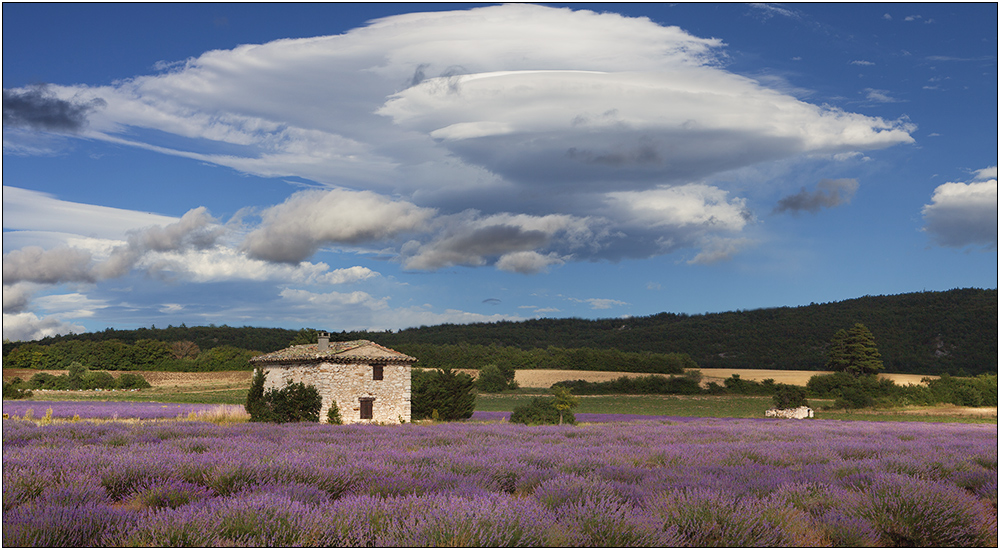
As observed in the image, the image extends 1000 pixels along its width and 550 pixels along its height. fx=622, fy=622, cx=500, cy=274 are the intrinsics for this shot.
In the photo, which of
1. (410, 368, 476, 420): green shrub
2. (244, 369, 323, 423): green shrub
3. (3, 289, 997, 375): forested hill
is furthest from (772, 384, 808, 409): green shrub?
(3, 289, 997, 375): forested hill

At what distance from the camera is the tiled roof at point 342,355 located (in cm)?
2677

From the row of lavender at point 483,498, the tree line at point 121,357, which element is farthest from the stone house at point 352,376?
the tree line at point 121,357

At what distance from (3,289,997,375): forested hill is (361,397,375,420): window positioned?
51.3m

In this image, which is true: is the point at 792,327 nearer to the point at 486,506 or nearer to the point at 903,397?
the point at 903,397

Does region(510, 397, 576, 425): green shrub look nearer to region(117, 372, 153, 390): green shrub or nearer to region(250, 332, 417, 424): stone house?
region(250, 332, 417, 424): stone house

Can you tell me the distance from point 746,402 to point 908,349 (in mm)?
47532

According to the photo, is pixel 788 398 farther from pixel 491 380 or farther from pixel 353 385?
pixel 491 380

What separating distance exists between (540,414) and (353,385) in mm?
8183

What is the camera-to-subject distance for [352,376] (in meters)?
27.0

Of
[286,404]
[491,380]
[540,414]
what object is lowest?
[491,380]

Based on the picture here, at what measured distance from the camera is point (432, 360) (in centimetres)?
7638

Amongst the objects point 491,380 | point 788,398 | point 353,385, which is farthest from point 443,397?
point 491,380

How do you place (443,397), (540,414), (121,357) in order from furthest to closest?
(121,357)
(443,397)
(540,414)

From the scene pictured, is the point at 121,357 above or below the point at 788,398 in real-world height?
above
